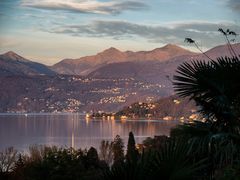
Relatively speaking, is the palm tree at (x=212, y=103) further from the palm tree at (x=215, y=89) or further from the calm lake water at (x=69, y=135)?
the calm lake water at (x=69, y=135)

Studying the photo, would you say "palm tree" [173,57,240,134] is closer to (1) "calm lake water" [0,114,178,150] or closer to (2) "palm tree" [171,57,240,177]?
(2) "palm tree" [171,57,240,177]

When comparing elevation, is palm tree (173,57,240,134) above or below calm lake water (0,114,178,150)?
above

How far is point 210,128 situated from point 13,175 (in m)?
26.8

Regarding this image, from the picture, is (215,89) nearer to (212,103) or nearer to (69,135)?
(212,103)

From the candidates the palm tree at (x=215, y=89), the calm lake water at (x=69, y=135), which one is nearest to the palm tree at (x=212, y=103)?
the palm tree at (x=215, y=89)

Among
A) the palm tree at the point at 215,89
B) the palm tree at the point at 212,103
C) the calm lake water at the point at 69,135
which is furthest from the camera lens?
the calm lake water at the point at 69,135

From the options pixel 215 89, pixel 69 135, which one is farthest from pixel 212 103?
pixel 69 135

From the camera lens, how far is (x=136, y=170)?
3621 millimetres

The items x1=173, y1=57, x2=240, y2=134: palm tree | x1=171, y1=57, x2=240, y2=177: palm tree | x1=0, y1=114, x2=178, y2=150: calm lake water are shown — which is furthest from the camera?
x1=0, y1=114, x2=178, y2=150: calm lake water

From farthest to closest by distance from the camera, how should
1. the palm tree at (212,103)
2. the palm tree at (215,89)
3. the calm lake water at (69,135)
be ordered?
the calm lake water at (69,135), the palm tree at (215,89), the palm tree at (212,103)

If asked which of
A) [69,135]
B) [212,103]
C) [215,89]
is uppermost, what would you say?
[215,89]

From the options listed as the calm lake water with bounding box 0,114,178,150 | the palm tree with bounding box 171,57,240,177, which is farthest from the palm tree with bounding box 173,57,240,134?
the calm lake water with bounding box 0,114,178,150

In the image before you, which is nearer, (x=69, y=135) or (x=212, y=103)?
(x=212, y=103)

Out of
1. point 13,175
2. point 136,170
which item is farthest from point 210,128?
point 13,175
